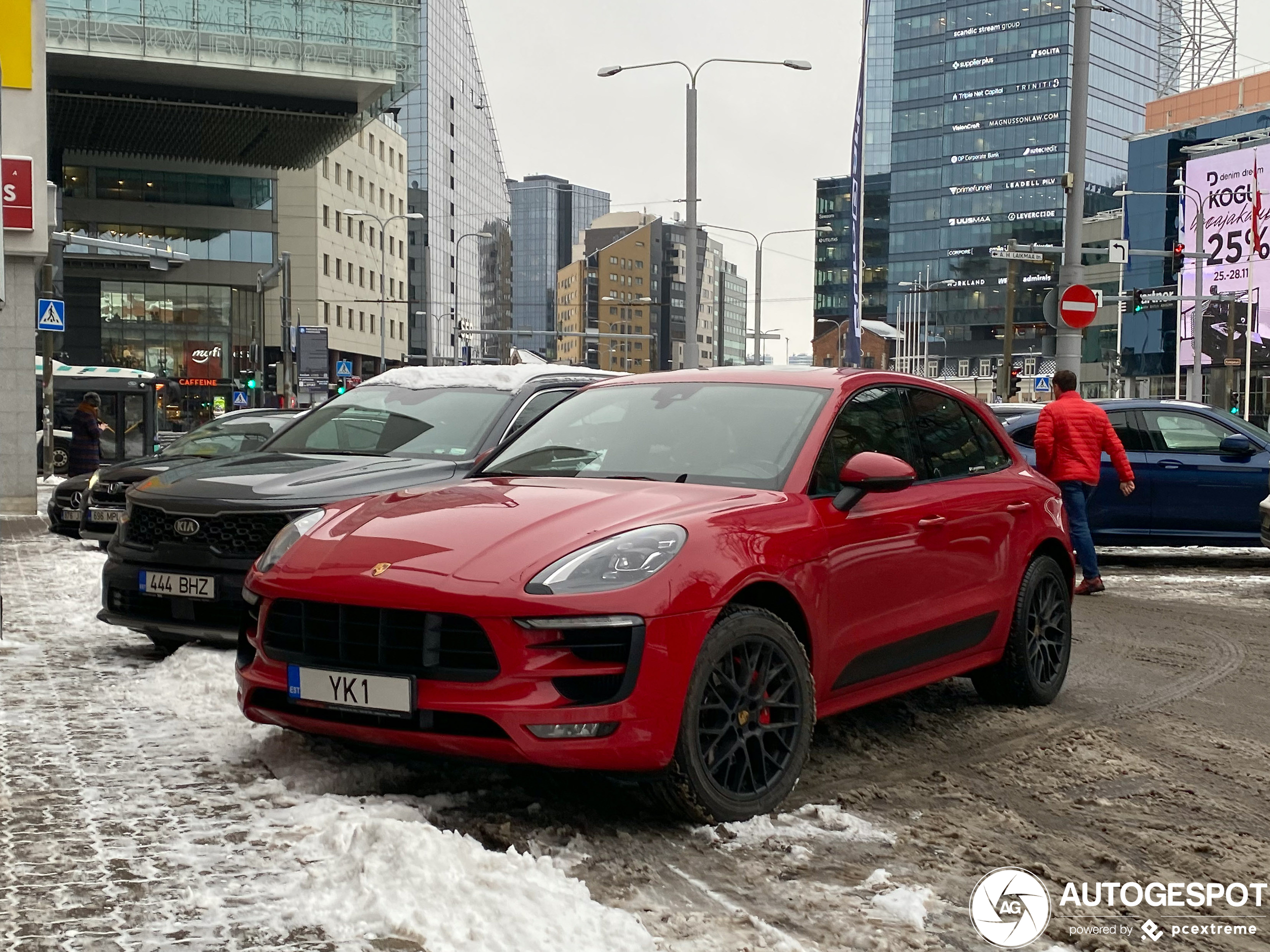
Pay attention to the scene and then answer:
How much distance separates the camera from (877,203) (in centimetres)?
13388

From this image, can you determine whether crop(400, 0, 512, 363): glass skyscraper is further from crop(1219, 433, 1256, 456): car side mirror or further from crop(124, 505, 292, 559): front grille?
crop(124, 505, 292, 559): front grille

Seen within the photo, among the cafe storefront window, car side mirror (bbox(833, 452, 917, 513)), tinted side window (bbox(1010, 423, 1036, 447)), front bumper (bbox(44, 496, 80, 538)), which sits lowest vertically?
front bumper (bbox(44, 496, 80, 538))

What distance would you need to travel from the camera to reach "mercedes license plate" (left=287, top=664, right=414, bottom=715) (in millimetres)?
4297

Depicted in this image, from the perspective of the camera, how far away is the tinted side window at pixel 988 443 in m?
6.59

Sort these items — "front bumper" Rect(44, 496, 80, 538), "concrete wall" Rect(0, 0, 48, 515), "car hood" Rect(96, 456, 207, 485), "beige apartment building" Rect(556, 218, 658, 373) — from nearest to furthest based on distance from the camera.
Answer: "car hood" Rect(96, 456, 207, 485)
"front bumper" Rect(44, 496, 80, 538)
"concrete wall" Rect(0, 0, 48, 515)
"beige apartment building" Rect(556, 218, 658, 373)

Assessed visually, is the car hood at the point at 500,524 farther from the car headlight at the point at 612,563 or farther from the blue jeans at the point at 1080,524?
the blue jeans at the point at 1080,524

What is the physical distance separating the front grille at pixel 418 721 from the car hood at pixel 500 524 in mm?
419

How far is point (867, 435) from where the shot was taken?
5633mm

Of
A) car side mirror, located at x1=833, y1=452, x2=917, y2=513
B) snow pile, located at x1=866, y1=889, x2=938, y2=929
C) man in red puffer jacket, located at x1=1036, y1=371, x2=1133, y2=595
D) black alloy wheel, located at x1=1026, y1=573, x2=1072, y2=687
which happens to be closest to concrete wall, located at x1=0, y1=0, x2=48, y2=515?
man in red puffer jacket, located at x1=1036, y1=371, x2=1133, y2=595

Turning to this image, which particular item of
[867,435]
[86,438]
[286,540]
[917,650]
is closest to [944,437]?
[867,435]

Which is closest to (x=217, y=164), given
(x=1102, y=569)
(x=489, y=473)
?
(x=1102, y=569)

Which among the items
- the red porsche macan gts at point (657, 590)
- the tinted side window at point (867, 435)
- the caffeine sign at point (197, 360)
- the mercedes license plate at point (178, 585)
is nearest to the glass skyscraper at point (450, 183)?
the caffeine sign at point (197, 360)

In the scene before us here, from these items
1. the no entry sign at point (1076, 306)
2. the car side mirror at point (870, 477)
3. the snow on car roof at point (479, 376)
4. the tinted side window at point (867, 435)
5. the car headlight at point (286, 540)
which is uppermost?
the no entry sign at point (1076, 306)

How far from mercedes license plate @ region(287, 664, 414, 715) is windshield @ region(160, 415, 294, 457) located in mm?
9563
